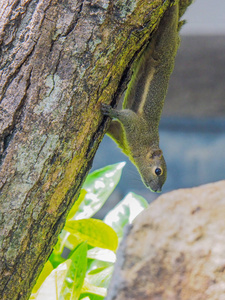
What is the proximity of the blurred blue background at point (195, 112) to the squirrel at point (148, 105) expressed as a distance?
1.70m

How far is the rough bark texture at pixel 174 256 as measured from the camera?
923 mm

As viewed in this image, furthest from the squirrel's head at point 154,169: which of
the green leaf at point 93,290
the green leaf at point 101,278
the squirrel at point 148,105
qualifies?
the green leaf at point 93,290

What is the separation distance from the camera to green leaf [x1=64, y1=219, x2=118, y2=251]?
7.00 feet

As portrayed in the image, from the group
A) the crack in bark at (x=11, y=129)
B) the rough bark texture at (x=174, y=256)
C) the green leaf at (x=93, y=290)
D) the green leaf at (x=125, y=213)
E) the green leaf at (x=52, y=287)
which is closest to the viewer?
the rough bark texture at (x=174, y=256)

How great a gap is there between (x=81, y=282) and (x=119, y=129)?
879mm

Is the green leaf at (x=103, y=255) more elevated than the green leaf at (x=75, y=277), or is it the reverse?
the green leaf at (x=75, y=277)

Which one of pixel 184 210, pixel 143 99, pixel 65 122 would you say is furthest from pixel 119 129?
pixel 184 210

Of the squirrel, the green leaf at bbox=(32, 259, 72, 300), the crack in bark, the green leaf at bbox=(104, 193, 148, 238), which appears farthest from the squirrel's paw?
the green leaf at bbox=(104, 193, 148, 238)

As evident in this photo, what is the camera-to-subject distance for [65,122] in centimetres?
159

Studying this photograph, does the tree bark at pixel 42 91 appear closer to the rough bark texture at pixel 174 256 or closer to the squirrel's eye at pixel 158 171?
the rough bark texture at pixel 174 256

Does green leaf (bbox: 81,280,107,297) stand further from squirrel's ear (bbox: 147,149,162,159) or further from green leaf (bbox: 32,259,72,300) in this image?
squirrel's ear (bbox: 147,149,162,159)

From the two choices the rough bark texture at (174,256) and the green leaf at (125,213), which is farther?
the green leaf at (125,213)

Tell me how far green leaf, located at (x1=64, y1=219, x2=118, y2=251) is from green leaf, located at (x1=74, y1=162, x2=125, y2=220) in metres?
0.31

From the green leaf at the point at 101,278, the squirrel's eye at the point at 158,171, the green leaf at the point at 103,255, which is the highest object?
the squirrel's eye at the point at 158,171
